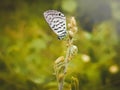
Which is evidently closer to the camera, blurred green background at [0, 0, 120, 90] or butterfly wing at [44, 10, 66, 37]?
butterfly wing at [44, 10, 66, 37]

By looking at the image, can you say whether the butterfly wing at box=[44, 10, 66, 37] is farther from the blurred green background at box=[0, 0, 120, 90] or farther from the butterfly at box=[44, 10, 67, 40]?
the blurred green background at box=[0, 0, 120, 90]

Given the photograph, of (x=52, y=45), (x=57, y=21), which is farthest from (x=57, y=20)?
(x=52, y=45)

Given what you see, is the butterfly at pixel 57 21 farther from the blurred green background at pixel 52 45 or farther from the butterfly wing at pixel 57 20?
the blurred green background at pixel 52 45

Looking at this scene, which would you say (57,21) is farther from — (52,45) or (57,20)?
(52,45)

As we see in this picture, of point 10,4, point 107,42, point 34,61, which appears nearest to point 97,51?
point 107,42

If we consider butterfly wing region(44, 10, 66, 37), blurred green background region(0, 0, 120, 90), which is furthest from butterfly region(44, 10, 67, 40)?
blurred green background region(0, 0, 120, 90)

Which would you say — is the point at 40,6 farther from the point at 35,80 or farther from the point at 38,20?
the point at 35,80

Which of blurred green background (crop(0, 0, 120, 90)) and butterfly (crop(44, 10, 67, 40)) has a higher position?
blurred green background (crop(0, 0, 120, 90))

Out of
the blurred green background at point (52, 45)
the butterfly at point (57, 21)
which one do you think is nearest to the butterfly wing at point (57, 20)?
the butterfly at point (57, 21)
